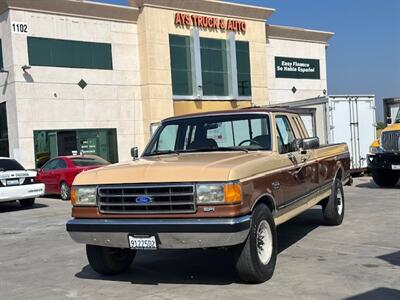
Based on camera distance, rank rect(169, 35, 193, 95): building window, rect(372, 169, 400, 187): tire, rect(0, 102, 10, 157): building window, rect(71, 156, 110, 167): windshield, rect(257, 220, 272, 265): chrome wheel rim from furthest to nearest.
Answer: rect(169, 35, 193, 95): building window, rect(0, 102, 10, 157): building window, rect(71, 156, 110, 167): windshield, rect(372, 169, 400, 187): tire, rect(257, 220, 272, 265): chrome wheel rim

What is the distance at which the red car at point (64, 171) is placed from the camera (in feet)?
58.2

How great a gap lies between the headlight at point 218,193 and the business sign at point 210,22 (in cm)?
3077

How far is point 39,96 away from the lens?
29922mm

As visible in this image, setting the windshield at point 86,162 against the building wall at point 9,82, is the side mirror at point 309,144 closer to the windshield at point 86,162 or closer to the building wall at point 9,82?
the windshield at point 86,162

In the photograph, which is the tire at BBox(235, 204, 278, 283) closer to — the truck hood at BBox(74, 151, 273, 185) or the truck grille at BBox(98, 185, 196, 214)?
the truck hood at BBox(74, 151, 273, 185)

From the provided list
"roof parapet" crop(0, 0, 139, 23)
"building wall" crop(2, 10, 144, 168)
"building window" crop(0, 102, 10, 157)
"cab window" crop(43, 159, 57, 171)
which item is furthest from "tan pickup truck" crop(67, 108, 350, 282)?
"building window" crop(0, 102, 10, 157)

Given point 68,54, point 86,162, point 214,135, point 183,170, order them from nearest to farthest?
point 183,170
point 214,135
point 86,162
point 68,54

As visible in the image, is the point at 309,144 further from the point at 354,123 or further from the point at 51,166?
the point at 354,123

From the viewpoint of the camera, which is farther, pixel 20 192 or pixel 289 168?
pixel 20 192

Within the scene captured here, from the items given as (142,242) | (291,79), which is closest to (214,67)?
(291,79)

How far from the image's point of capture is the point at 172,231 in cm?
586

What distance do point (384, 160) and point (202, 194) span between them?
11794 millimetres

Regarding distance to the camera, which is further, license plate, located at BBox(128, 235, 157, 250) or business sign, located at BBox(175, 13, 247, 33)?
business sign, located at BBox(175, 13, 247, 33)

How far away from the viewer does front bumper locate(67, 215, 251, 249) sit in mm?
5719
